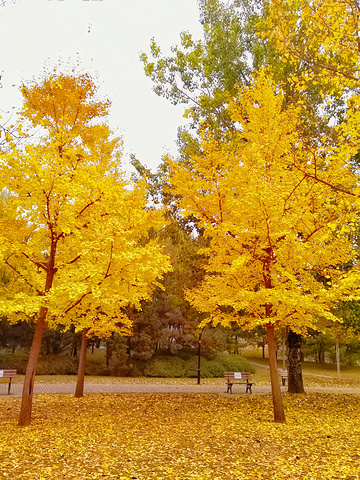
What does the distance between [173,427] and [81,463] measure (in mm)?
3035

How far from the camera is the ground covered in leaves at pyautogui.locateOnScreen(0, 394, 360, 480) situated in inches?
212

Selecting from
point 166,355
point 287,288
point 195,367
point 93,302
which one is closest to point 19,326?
point 166,355

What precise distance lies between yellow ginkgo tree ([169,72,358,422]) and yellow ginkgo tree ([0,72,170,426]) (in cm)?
166

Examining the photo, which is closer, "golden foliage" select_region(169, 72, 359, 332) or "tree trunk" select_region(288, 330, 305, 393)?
"golden foliage" select_region(169, 72, 359, 332)

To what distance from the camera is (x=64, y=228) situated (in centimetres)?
773

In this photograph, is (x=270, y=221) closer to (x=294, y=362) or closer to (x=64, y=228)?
(x=64, y=228)

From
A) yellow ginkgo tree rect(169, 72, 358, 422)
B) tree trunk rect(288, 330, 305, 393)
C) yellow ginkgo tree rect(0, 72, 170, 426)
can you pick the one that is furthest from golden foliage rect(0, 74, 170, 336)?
tree trunk rect(288, 330, 305, 393)

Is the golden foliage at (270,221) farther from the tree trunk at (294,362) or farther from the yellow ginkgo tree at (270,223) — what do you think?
the tree trunk at (294,362)

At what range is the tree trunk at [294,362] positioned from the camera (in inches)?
535

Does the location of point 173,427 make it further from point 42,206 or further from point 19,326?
point 19,326

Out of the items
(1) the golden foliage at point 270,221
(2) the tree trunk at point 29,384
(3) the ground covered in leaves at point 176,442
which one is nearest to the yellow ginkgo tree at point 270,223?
(1) the golden foliage at point 270,221

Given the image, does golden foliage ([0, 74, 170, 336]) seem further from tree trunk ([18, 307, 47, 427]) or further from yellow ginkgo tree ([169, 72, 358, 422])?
yellow ginkgo tree ([169, 72, 358, 422])

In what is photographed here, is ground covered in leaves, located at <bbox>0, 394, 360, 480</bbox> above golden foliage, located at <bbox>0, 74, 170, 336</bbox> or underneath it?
underneath

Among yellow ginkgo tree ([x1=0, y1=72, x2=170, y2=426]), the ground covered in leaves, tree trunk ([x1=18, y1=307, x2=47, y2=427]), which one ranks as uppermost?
yellow ginkgo tree ([x1=0, y1=72, x2=170, y2=426])
